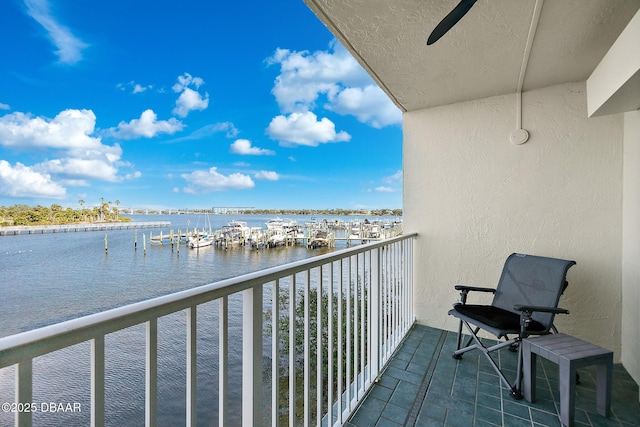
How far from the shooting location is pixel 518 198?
2.91 metres

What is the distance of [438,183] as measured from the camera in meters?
3.30

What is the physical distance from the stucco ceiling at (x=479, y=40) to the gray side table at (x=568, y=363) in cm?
221

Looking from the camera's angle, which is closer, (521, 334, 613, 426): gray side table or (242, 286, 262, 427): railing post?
(242, 286, 262, 427): railing post

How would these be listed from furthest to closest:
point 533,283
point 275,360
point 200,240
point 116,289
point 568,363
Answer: point 200,240
point 116,289
point 533,283
point 568,363
point 275,360

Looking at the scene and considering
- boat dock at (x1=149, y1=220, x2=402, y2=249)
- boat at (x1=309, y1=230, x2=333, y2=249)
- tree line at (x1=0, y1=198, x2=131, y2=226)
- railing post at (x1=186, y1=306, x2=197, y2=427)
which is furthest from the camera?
boat dock at (x1=149, y1=220, x2=402, y2=249)

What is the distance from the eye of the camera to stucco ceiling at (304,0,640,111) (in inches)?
69.3

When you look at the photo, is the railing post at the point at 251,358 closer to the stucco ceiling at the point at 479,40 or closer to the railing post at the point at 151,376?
the railing post at the point at 151,376

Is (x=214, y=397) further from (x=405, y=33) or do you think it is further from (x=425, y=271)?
(x=405, y=33)


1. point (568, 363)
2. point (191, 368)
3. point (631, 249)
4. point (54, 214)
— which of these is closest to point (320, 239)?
point (54, 214)

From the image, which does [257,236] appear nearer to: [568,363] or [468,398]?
[468,398]

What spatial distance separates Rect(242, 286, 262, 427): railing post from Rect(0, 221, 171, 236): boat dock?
59.7 ft

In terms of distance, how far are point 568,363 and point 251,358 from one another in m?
1.96

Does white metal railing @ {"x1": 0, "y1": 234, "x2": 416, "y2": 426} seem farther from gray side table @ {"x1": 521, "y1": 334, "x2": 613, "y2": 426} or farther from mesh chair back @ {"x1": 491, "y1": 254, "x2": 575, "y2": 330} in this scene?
mesh chair back @ {"x1": 491, "y1": 254, "x2": 575, "y2": 330}

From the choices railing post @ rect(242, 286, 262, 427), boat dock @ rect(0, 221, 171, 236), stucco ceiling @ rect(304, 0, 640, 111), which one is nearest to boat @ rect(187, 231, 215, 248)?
boat dock @ rect(0, 221, 171, 236)
